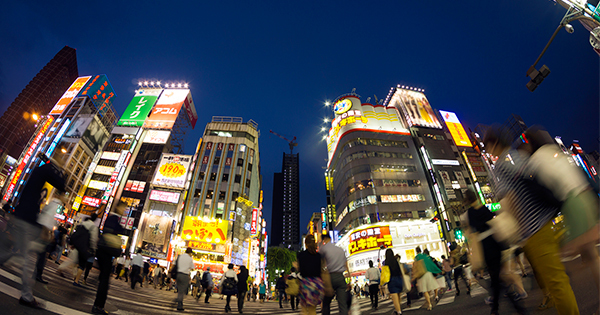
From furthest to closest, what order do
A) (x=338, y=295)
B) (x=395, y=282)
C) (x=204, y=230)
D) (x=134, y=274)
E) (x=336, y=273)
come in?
1. (x=204, y=230)
2. (x=134, y=274)
3. (x=395, y=282)
4. (x=336, y=273)
5. (x=338, y=295)

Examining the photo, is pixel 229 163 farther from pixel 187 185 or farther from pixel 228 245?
pixel 228 245

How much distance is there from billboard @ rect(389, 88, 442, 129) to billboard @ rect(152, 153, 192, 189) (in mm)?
41875

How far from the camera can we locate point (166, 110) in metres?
42.8

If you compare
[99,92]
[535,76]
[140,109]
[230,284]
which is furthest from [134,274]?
[99,92]

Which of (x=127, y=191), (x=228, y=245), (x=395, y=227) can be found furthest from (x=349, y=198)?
(x=127, y=191)

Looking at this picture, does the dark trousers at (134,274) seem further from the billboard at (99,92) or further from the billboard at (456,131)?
the billboard at (456,131)

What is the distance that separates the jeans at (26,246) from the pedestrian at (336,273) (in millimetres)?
3773

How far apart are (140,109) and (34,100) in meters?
63.1

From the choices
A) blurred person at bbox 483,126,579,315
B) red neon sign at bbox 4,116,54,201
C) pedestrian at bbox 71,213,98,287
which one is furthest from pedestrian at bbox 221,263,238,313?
red neon sign at bbox 4,116,54,201

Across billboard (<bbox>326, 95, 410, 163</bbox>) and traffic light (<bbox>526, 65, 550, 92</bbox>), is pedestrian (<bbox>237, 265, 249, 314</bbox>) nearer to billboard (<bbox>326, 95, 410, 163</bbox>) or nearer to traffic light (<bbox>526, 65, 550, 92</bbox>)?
traffic light (<bbox>526, 65, 550, 92</bbox>)

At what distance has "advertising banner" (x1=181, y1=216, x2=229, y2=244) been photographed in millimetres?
29703

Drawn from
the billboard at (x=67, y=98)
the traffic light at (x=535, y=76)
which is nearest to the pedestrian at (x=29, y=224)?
the traffic light at (x=535, y=76)

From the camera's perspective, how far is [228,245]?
34.0m

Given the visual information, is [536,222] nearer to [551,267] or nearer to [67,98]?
[551,267]
